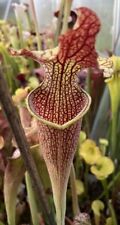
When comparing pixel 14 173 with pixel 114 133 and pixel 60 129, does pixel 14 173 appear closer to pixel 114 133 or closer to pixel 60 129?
pixel 60 129

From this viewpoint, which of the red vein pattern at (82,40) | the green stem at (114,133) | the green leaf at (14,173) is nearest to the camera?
the red vein pattern at (82,40)

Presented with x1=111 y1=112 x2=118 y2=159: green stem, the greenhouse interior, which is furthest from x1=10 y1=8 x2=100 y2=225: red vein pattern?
x1=111 y1=112 x2=118 y2=159: green stem

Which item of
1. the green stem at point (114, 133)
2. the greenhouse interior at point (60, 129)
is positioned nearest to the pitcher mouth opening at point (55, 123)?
the greenhouse interior at point (60, 129)

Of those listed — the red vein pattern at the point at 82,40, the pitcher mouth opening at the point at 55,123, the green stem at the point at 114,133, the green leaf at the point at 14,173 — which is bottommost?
the green stem at the point at 114,133

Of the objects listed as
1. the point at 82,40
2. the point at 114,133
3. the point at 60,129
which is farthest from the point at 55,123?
the point at 114,133

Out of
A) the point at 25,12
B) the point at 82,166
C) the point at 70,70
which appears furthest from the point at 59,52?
the point at 25,12

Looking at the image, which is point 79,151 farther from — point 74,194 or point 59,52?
point 59,52

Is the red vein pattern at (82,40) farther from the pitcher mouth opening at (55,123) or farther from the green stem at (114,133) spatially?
the green stem at (114,133)

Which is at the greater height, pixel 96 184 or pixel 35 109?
pixel 35 109
